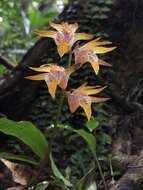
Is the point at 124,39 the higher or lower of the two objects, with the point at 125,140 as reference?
higher

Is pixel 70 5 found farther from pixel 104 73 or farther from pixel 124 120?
pixel 124 120

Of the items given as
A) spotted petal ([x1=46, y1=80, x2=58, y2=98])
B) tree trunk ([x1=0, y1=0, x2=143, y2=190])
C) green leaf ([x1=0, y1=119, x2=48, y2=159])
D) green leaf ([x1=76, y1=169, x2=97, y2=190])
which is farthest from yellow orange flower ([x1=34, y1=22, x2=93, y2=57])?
tree trunk ([x1=0, y1=0, x2=143, y2=190])

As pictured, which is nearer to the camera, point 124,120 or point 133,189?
point 133,189

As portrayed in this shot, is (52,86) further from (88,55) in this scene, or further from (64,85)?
(88,55)

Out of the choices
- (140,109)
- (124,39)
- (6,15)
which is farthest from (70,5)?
(6,15)

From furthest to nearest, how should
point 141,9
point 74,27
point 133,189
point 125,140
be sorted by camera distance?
1. point 141,9
2. point 125,140
3. point 133,189
4. point 74,27

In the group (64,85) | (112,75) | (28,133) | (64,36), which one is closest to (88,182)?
(28,133)

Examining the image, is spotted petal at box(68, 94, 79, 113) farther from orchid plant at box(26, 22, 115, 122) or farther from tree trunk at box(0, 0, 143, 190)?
tree trunk at box(0, 0, 143, 190)

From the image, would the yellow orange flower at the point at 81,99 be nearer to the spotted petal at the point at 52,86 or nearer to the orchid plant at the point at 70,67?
the orchid plant at the point at 70,67
